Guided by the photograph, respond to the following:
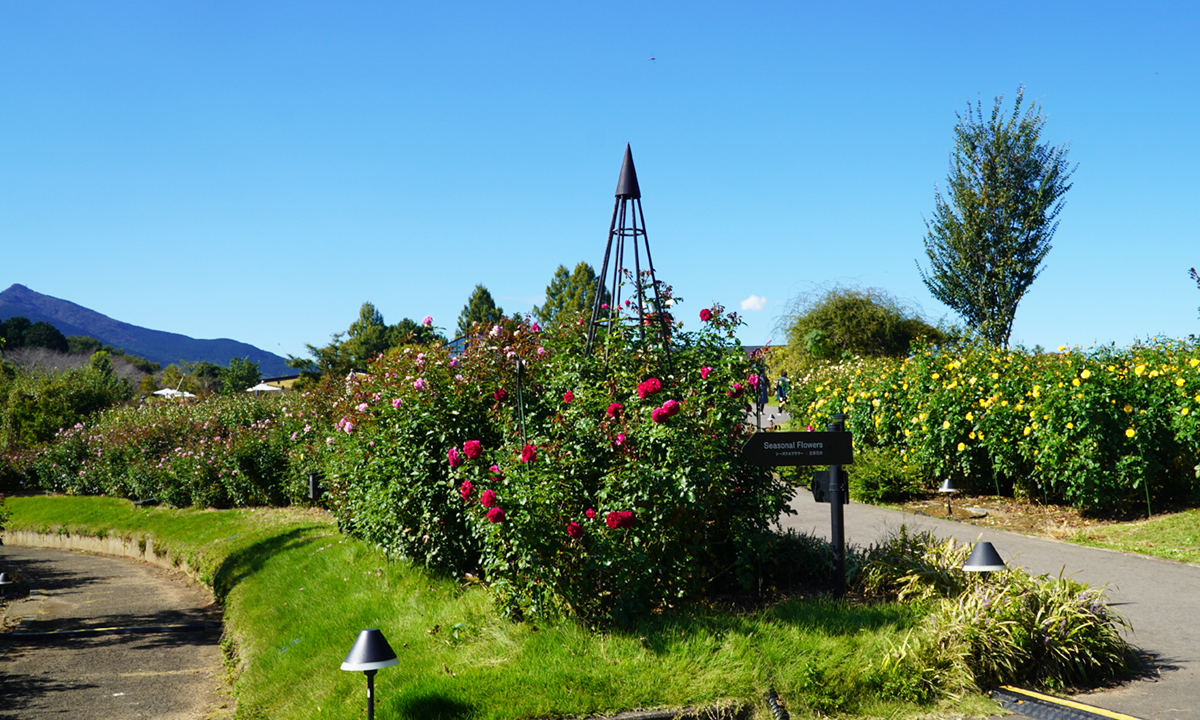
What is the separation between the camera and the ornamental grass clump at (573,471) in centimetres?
526

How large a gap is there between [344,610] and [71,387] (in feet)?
77.9

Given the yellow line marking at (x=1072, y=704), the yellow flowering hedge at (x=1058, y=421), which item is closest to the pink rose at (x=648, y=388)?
the yellow line marking at (x=1072, y=704)

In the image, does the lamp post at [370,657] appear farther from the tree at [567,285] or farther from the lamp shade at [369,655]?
the tree at [567,285]

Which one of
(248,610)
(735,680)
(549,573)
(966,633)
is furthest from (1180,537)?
(248,610)

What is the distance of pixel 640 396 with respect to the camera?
5.59 m

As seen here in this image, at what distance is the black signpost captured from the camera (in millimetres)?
5703

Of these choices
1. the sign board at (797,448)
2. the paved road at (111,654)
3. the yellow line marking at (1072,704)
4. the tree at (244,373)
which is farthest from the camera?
the tree at (244,373)

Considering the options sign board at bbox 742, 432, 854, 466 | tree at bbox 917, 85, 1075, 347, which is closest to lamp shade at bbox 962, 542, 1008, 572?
sign board at bbox 742, 432, 854, 466

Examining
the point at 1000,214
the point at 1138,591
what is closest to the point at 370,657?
the point at 1138,591

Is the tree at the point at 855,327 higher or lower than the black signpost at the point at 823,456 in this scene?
higher

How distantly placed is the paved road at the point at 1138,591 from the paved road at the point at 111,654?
617 centimetres

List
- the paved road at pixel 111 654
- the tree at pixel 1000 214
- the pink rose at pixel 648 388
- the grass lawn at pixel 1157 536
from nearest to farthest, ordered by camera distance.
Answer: the pink rose at pixel 648 388 → the paved road at pixel 111 654 → the grass lawn at pixel 1157 536 → the tree at pixel 1000 214

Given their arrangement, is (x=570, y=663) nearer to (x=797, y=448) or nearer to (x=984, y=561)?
(x=797, y=448)

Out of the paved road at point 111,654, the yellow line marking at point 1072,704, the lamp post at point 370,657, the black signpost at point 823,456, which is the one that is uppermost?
the black signpost at point 823,456
